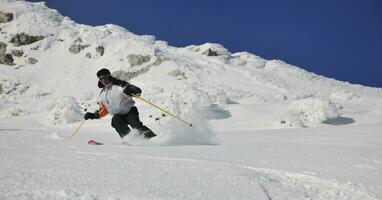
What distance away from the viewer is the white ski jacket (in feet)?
24.7

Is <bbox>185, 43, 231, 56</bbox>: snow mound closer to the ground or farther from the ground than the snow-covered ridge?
farther from the ground

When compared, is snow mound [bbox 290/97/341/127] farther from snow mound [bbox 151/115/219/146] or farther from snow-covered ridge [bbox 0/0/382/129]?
snow mound [bbox 151/115/219/146]

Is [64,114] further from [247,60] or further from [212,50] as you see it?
[247,60]

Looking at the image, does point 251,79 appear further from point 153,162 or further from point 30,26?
point 153,162

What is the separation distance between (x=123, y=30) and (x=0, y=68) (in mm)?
16228

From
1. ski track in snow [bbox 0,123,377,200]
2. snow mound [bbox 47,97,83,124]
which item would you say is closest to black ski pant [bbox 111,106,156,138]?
ski track in snow [bbox 0,123,377,200]

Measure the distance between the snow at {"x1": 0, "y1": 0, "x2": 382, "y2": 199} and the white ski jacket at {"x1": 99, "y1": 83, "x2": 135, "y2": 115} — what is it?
0.53 m

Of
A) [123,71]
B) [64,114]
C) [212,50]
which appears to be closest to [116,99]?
[64,114]

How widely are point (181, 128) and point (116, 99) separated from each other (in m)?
1.20

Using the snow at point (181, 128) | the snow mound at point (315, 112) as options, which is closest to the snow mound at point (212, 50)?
the snow at point (181, 128)

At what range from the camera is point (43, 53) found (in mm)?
46781

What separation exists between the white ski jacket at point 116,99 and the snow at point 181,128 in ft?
1.73

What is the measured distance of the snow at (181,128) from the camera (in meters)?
2.77

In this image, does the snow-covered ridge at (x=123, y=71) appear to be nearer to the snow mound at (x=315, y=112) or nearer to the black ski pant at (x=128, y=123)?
the snow mound at (x=315, y=112)
